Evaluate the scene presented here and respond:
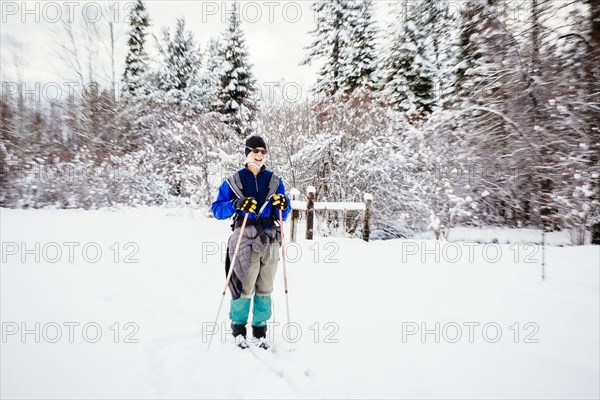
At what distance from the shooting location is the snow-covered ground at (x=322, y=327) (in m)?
2.34

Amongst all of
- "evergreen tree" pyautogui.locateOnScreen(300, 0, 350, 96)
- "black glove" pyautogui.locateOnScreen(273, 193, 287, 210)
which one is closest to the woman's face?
"black glove" pyautogui.locateOnScreen(273, 193, 287, 210)

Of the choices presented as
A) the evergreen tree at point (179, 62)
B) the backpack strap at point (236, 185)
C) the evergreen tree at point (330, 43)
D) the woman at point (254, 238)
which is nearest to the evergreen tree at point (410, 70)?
the evergreen tree at point (330, 43)

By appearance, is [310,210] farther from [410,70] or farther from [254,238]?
[410,70]

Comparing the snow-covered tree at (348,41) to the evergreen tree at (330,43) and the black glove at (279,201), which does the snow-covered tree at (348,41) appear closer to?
the evergreen tree at (330,43)

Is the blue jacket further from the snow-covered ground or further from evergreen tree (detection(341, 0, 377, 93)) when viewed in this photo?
evergreen tree (detection(341, 0, 377, 93))

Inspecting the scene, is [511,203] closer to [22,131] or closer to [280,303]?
[280,303]

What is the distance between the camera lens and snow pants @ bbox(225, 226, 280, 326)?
9.27 feet

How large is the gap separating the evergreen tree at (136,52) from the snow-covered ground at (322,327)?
687 inches

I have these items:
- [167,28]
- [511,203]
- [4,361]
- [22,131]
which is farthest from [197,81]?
[4,361]

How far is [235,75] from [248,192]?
18.4m

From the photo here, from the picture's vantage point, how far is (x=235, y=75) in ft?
63.0

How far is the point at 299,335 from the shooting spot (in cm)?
310

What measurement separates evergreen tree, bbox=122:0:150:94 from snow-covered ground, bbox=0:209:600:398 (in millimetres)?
17455

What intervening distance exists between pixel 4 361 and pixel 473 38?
887cm
